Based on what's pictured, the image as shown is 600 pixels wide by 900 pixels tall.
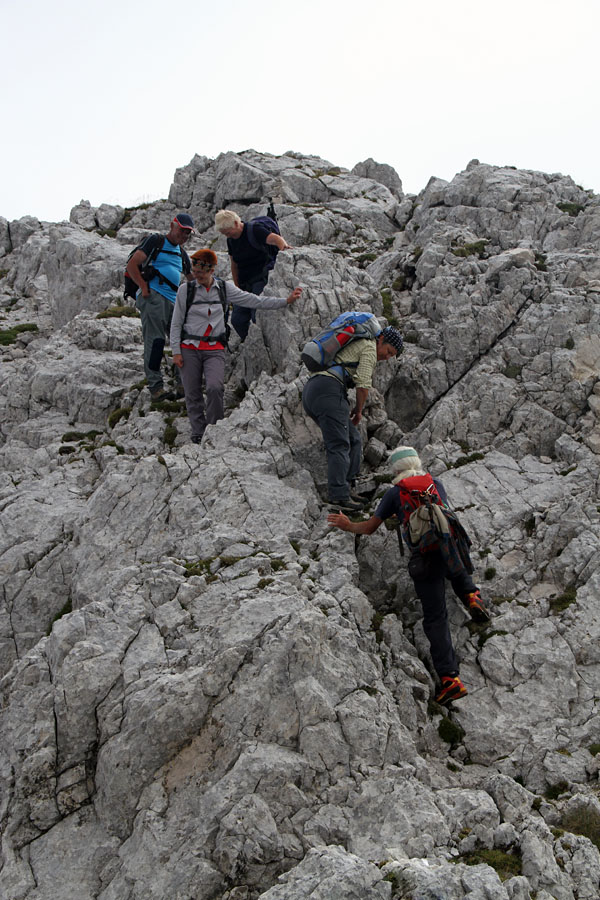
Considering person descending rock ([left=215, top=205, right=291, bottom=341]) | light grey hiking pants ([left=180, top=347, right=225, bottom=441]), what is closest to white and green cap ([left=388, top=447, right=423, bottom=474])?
light grey hiking pants ([left=180, top=347, right=225, bottom=441])

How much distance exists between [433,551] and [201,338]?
8.19 m

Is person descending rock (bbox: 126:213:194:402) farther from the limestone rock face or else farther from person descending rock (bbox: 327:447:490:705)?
person descending rock (bbox: 327:447:490:705)

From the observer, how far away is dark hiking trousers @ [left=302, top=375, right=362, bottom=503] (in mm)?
14070

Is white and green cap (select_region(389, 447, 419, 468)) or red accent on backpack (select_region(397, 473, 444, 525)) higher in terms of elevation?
white and green cap (select_region(389, 447, 419, 468))

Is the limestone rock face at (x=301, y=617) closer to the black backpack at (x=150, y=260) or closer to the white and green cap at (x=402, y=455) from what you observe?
the white and green cap at (x=402, y=455)

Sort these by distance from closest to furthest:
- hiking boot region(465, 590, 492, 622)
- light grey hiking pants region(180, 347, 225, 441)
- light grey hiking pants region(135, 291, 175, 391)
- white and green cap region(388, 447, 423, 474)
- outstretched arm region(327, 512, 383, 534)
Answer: hiking boot region(465, 590, 492, 622) → white and green cap region(388, 447, 423, 474) → outstretched arm region(327, 512, 383, 534) → light grey hiking pants region(180, 347, 225, 441) → light grey hiking pants region(135, 291, 175, 391)

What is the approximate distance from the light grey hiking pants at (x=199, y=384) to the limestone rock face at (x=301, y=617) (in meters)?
0.63

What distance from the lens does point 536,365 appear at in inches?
713

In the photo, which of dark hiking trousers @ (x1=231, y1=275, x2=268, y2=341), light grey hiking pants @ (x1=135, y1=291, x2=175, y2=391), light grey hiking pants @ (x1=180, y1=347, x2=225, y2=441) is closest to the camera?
light grey hiking pants @ (x1=180, y1=347, x2=225, y2=441)

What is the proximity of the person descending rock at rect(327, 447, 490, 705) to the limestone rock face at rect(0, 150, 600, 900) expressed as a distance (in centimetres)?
52

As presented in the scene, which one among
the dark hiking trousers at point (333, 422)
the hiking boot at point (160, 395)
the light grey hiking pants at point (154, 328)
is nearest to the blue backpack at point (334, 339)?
the dark hiking trousers at point (333, 422)

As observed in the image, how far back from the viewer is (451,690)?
11516 millimetres

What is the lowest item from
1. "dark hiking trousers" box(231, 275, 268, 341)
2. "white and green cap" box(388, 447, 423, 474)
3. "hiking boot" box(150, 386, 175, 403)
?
"hiking boot" box(150, 386, 175, 403)

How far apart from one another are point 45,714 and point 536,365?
1482cm
